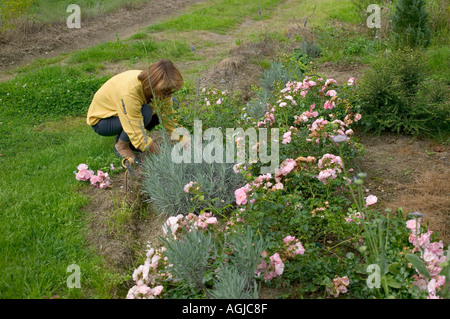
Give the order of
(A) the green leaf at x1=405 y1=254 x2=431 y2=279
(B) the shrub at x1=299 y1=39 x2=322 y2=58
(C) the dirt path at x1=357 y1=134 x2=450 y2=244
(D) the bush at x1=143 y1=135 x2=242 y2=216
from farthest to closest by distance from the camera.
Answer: (B) the shrub at x1=299 y1=39 x2=322 y2=58 < (D) the bush at x1=143 y1=135 x2=242 y2=216 < (C) the dirt path at x1=357 y1=134 x2=450 y2=244 < (A) the green leaf at x1=405 y1=254 x2=431 y2=279

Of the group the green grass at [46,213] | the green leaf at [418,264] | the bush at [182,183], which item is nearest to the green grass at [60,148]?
A: the green grass at [46,213]

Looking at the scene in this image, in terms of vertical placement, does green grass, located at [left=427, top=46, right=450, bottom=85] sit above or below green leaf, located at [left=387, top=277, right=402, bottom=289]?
above

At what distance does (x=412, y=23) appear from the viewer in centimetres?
636

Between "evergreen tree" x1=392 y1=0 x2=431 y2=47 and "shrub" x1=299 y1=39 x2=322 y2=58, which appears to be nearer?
"evergreen tree" x1=392 y1=0 x2=431 y2=47

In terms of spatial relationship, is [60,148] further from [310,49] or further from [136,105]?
[310,49]

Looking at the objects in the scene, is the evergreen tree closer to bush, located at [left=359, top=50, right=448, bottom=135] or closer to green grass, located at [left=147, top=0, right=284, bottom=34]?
bush, located at [left=359, top=50, right=448, bottom=135]

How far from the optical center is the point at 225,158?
10.9ft

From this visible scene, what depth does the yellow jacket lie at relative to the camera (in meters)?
3.68

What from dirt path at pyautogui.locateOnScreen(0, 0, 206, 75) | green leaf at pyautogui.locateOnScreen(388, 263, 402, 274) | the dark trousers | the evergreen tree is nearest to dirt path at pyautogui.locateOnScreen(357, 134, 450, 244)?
green leaf at pyautogui.locateOnScreen(388, 263, 402, 274)

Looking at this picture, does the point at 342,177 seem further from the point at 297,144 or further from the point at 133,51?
the point at 133,51

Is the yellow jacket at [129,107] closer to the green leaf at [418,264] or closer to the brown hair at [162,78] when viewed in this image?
the brown hair at [162,78]

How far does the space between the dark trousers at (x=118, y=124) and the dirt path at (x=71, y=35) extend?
3.92m

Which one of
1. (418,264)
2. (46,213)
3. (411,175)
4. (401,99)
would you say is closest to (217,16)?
(401,99)

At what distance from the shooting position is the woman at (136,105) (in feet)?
12.1
